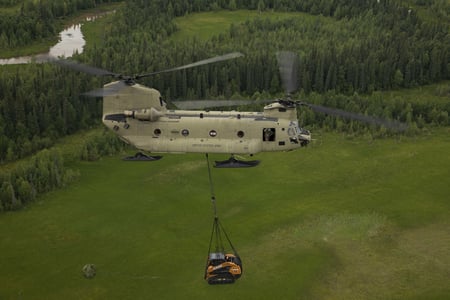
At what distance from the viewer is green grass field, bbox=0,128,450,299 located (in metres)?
91.0

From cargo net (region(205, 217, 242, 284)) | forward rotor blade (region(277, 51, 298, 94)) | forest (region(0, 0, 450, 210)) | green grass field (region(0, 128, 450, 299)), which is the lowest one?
green grass field (region(0, 128, 450, 299))

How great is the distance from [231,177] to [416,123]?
52676 mm

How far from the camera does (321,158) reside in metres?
138

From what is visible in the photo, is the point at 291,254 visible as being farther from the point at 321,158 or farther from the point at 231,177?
the point at 321,158

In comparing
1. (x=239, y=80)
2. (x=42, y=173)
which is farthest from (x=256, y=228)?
(x=239, y=80)

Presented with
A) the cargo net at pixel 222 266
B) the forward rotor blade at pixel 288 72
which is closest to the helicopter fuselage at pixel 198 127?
the forward rotor blade at pixel 288 72

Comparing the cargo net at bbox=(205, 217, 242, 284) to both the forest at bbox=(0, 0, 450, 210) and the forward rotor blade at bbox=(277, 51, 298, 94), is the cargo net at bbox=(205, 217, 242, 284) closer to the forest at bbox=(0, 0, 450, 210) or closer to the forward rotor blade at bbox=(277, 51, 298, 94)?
the forward rotor blade at bbox=(277, 51, 298, 94)

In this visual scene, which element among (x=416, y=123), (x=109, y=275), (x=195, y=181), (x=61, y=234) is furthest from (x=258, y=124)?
(x=416, y=123)

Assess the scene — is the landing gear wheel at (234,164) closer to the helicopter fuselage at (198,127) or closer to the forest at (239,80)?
the helicopter fuselage at (198,127)

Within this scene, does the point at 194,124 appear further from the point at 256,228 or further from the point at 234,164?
the point at 256,228

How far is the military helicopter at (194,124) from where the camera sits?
66.3 metres

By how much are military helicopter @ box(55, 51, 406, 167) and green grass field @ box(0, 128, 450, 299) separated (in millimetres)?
29416

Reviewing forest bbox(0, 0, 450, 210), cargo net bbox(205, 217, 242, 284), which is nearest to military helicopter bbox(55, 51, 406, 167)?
cargo net bbox(205, 217, 242, 284)

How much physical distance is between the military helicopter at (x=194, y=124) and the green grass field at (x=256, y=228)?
2942 centimetres
